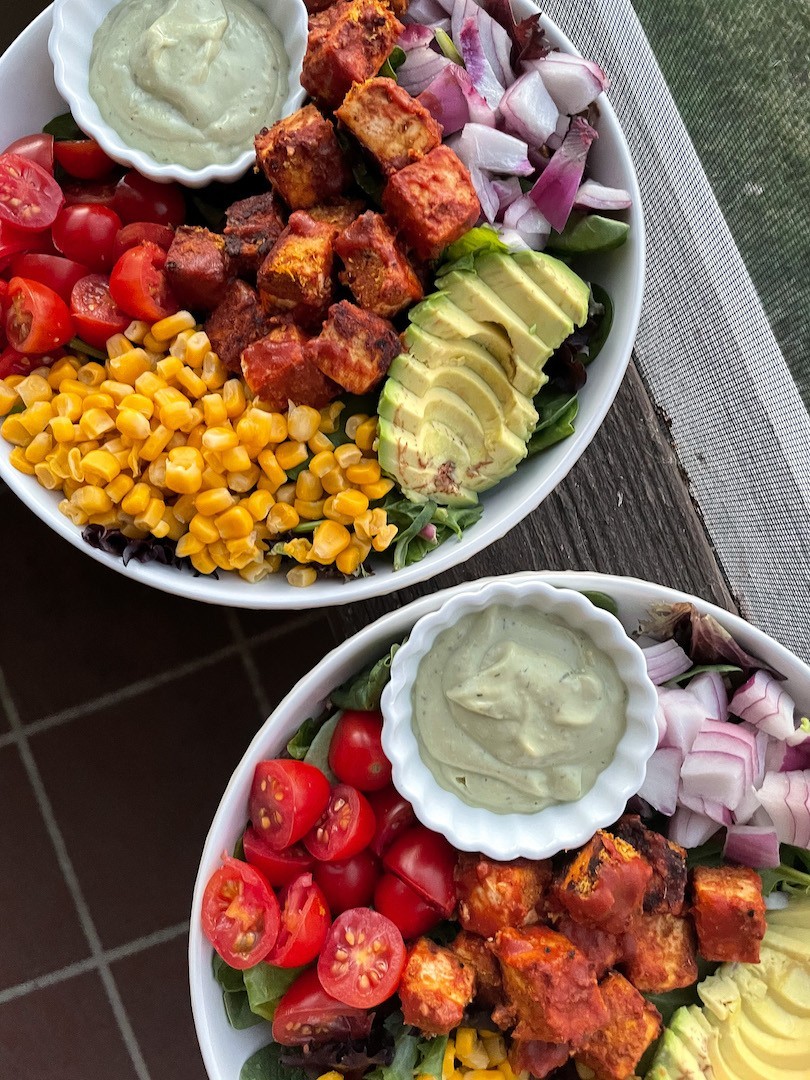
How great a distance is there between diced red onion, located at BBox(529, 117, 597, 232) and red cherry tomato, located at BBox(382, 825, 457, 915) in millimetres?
1412

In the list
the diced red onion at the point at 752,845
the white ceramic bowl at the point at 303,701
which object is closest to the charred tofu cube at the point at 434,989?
the white ceramic bowl at the point at 303,701

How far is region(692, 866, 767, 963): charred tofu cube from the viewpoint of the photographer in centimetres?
188

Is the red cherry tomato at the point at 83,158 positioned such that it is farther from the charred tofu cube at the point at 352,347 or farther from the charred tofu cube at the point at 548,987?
the charred tofu cube at the point at 548,987

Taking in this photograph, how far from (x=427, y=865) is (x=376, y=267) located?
1.27m

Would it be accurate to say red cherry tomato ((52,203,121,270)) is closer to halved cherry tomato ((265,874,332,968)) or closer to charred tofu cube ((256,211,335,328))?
charred tofu cube ((256,211,335,328))

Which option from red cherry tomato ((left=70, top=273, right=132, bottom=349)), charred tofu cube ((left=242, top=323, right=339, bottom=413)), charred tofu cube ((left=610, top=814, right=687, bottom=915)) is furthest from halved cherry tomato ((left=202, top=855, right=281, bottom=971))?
red cherry tomato ((left=70, top=273, right=132, bottom=349))

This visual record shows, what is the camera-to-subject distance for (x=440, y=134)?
6.39 feet

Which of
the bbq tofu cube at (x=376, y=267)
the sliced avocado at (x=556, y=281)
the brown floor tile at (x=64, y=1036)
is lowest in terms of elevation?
the brown floor tile at (x=64, y=1036)

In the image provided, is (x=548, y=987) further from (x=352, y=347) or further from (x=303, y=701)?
(x=352, y=347)

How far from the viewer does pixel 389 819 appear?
6.62ft

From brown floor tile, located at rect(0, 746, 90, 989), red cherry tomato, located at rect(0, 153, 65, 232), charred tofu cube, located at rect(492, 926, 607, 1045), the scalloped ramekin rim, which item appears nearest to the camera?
charred tofu cube, located at rect(492, 926, 607, 1045)

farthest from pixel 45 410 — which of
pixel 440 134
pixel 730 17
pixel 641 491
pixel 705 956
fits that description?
pixel 705 956

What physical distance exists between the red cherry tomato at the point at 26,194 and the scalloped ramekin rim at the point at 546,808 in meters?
1.24

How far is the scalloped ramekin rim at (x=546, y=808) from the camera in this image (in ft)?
6.21
